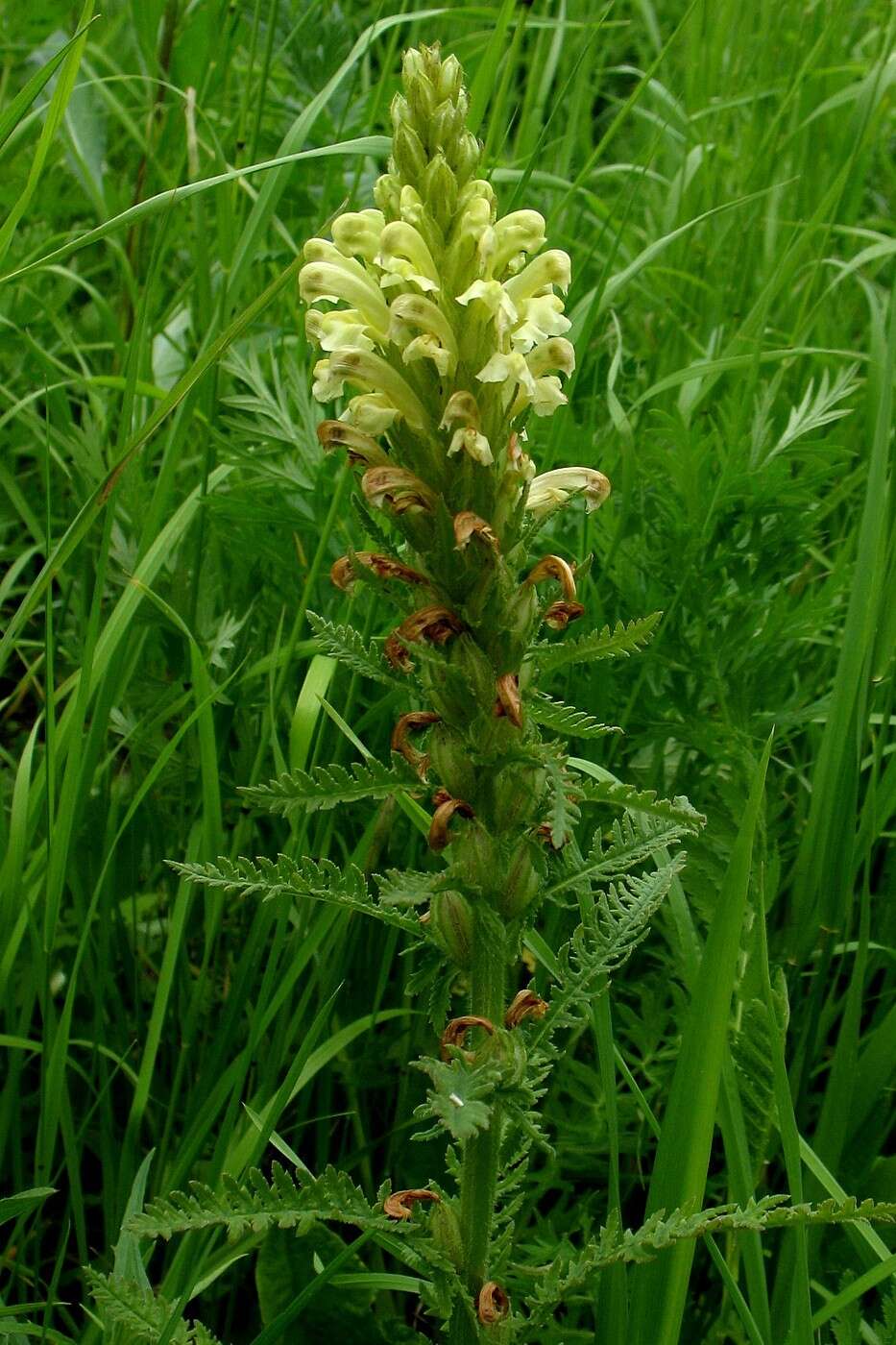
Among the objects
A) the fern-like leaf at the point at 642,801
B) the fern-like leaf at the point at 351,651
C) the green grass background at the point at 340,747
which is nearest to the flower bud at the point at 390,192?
the green grass background at the point at 340,747

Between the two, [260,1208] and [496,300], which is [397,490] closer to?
[496,300]

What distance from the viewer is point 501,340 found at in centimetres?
135

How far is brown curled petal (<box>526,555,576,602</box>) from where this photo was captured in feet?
4.70

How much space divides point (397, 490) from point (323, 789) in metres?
0.33

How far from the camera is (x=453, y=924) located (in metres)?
1.39

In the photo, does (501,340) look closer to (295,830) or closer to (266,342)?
(295,830)

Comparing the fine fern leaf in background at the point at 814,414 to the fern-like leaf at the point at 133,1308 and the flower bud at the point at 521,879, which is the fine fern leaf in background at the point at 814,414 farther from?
the fern-like leaf at the point at 133,1308

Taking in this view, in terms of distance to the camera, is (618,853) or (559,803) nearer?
(559,803)

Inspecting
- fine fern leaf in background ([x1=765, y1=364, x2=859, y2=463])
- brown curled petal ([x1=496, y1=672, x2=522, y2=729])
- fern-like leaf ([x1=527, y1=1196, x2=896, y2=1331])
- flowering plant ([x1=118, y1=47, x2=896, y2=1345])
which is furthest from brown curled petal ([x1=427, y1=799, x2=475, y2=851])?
fine fern leaf in background ([x1=765, y1=364, x2=859, y2=463])

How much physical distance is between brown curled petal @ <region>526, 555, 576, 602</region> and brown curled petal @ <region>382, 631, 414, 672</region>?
6.3 inches

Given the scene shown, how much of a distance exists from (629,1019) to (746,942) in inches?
8.9

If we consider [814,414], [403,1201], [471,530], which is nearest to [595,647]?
[471,530]

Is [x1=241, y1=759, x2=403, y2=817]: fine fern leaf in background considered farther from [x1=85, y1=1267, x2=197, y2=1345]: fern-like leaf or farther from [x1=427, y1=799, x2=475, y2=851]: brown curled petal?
[x1=85, y1=1267, x2=197, y2=1345]: fern-like leaf

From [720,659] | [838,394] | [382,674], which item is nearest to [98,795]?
[382,674]
